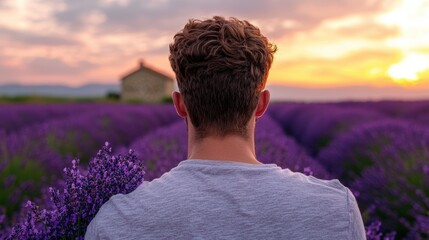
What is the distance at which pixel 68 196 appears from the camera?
1.80 metres

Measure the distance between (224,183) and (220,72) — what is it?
0.31 meters

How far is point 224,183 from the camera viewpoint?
144 centimetres

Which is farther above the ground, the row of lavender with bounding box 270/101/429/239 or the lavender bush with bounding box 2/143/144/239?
the lavender bush with bounding box 2/143/144/239

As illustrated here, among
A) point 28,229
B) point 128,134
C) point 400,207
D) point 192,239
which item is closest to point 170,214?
point 192,239

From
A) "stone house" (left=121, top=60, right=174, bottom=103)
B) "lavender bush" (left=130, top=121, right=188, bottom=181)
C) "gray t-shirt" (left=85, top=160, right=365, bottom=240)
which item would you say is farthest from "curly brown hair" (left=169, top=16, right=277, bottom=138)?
"stone house" (left=121, top=60, right=174, bottom=103)

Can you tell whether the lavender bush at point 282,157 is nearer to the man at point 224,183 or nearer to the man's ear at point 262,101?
the man's ear at point 262,101

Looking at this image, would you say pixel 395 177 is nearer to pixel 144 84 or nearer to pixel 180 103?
pixel 180 103

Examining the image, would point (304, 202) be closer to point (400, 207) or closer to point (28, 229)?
point (28, 229)

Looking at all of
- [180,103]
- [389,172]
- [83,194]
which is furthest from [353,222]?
[389,172]

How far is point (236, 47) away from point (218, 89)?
123 mm

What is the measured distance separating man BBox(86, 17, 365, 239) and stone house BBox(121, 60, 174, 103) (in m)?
48.9

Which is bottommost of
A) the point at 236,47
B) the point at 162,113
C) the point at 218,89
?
the point at 162,113

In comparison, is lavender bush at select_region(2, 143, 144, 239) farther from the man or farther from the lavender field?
the man

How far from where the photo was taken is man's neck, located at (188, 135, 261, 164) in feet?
5.05
